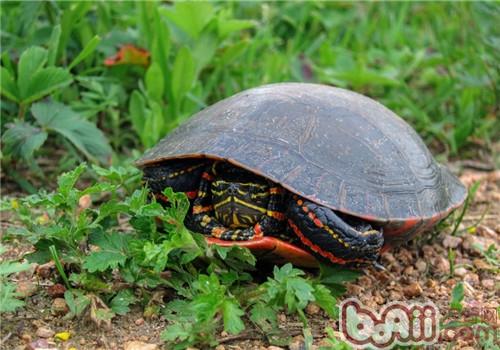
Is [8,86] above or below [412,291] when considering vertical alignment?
above

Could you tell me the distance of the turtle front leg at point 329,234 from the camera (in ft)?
9.23

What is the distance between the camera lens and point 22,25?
4242mm

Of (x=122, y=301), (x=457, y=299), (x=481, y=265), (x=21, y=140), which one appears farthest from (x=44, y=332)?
(x=481, y=265)

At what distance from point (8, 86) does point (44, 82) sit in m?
0.20

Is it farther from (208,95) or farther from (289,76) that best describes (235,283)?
(289,76)

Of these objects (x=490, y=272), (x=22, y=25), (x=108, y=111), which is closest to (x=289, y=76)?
(x=108, y=111)

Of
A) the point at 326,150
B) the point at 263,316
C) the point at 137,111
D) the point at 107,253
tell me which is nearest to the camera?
the point at 263,316

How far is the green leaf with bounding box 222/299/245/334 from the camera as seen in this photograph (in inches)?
92.4

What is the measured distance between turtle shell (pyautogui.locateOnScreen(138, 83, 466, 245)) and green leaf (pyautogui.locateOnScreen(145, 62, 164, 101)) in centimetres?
93

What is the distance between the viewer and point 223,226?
3.04 meters

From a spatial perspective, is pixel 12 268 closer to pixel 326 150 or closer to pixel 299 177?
pixel 299 177

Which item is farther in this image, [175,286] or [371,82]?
[371,82]

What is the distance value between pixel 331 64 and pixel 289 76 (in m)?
0.49

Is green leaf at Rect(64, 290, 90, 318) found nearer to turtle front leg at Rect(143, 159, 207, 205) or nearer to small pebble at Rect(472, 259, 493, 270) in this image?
turtle front leg at Rect(143, 159, 207, 205)
